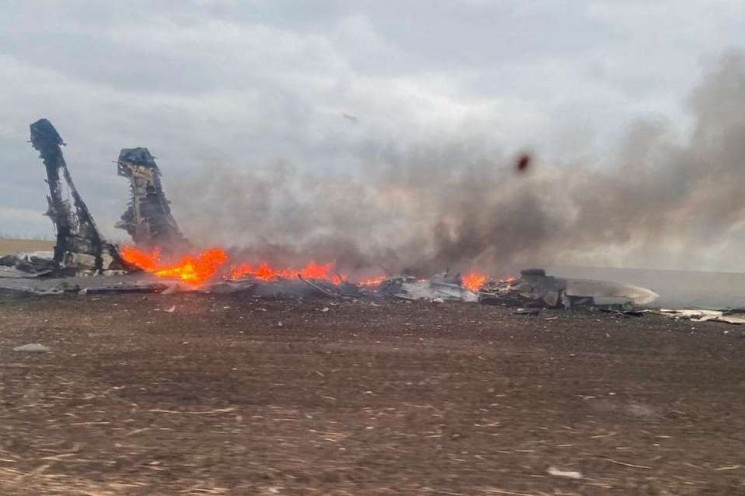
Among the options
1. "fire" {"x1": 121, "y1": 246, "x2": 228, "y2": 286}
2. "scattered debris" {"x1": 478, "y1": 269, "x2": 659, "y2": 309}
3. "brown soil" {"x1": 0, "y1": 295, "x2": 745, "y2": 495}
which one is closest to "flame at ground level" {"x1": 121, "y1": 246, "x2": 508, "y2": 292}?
"fire" {"x1": 121, "y1": 246, "x2": 228, "y2": 286}

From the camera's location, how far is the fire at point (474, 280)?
34219 millimetres

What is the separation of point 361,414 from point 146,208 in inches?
1165

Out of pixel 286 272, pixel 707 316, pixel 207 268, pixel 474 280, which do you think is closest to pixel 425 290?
pixel 474 280

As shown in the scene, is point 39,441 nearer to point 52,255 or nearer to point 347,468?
point 347,468

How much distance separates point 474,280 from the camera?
36094 millimetres

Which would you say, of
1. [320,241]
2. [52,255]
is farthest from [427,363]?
[52,255]

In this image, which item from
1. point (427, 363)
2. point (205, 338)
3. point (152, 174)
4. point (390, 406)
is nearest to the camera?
point (390, 406)

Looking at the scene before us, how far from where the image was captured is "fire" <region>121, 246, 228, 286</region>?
3019 cm

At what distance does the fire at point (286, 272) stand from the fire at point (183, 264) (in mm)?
1214

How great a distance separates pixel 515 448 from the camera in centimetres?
623

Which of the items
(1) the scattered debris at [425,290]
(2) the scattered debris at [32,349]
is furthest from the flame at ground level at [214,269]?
(2) the scattered debris at [32,349]

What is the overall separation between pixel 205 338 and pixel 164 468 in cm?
897

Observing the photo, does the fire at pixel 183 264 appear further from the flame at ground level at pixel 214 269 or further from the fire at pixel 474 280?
the fire at pixel 474 280

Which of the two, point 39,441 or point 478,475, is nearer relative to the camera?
point 478,475
